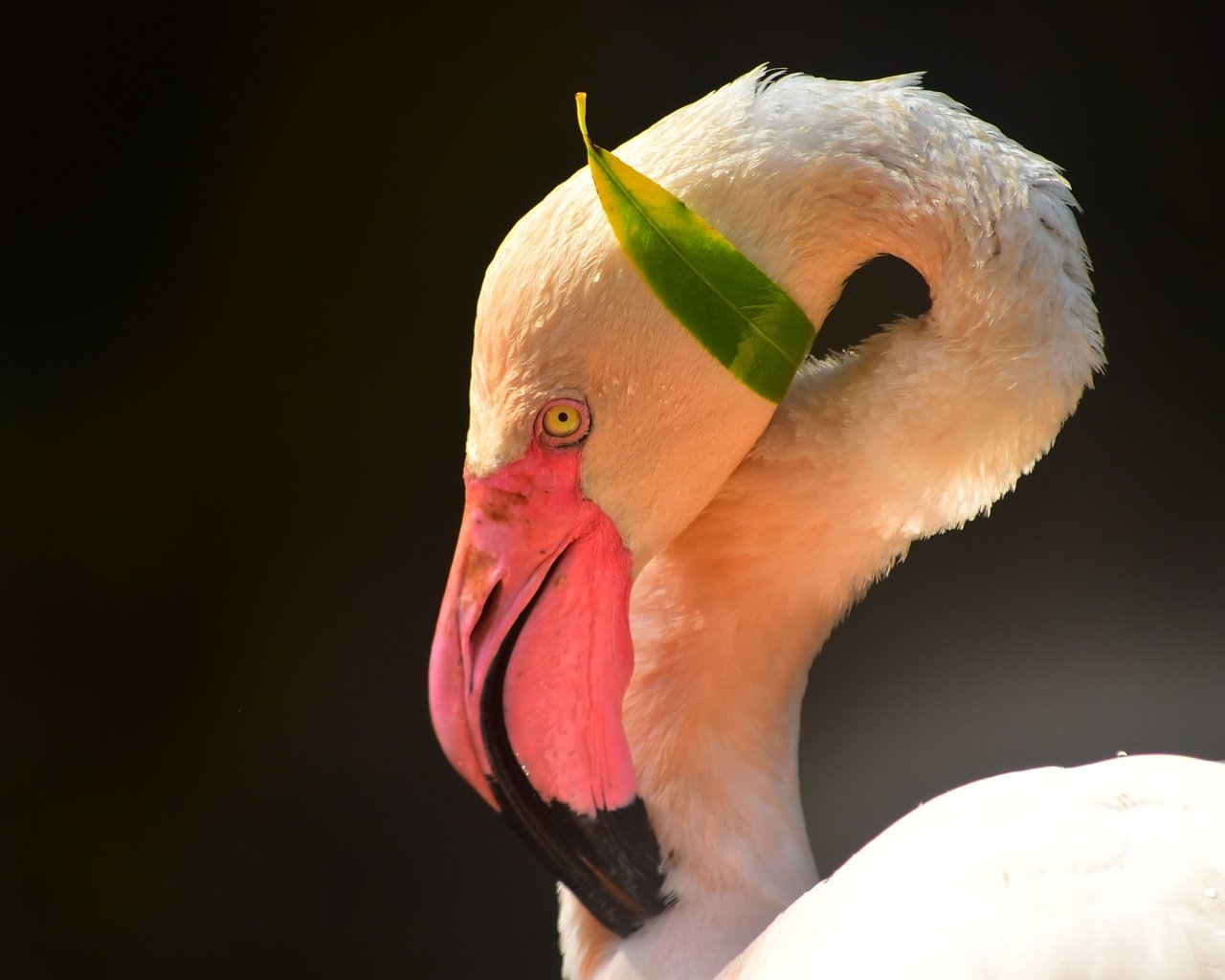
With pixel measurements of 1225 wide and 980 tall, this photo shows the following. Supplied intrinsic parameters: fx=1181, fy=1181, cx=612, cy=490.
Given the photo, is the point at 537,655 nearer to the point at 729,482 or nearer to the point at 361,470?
the point at 729,482

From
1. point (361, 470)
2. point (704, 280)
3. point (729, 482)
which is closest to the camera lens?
point (704, 280)

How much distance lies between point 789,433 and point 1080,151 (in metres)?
0.73

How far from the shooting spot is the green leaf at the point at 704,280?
33.7 inches

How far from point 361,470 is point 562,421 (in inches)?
36.9

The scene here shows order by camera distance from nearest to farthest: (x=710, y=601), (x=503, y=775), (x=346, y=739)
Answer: (x=503, y=775), (x=710, y=601), (x=346, y=739)

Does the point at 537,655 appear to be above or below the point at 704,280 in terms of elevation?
below

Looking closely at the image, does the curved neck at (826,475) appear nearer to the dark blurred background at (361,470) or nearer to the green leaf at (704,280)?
the green leaf at (704,280)

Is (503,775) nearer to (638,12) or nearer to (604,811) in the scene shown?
(604,811)

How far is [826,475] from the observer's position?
975 mm

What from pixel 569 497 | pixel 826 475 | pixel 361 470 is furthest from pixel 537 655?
pixel 361 470

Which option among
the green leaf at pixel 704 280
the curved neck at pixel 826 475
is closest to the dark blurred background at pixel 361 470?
the curved neck at pixel 826 475

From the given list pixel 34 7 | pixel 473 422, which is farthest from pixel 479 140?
pixel 473 422

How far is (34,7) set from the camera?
1504 millimetres

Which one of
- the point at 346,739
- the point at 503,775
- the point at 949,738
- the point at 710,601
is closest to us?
the point at 503,775
